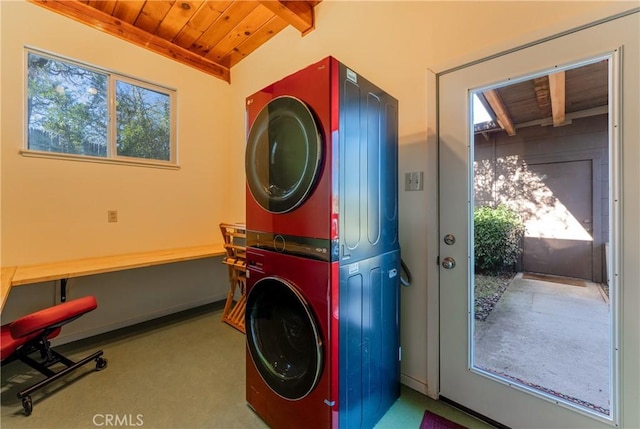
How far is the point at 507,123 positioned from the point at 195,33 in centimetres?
308

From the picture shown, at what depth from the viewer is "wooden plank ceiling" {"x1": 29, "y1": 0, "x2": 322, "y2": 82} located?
92.0 inches

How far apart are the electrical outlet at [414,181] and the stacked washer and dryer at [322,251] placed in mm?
188

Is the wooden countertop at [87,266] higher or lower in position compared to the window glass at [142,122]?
lower

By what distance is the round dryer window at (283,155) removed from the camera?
1.22 m

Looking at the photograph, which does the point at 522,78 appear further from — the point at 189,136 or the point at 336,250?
the point at 189,136

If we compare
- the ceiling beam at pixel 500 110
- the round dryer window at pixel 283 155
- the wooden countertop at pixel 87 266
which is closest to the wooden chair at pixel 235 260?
the wooden countertop at pixel 87 266

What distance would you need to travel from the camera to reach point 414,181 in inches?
69.1

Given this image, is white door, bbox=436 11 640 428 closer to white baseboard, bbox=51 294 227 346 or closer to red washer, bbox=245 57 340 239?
red washer, bbox=245 57 340 239

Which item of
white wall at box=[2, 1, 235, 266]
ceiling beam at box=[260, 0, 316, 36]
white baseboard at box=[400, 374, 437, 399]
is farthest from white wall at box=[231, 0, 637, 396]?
white wall at box=[2, 1, 235, 266]

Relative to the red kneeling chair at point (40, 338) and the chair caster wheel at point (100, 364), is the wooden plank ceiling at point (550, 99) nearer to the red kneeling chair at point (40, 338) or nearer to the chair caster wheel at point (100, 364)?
the red kneeling chair at point (40, 338)

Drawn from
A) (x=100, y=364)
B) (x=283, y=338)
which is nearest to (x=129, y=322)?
(x=100, y=364)

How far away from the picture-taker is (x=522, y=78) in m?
1.38

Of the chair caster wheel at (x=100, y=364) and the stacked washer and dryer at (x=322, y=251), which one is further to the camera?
the chair caster wheel at (x=100, y=364)

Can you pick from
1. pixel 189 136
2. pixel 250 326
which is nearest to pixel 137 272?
pixel 189 136
